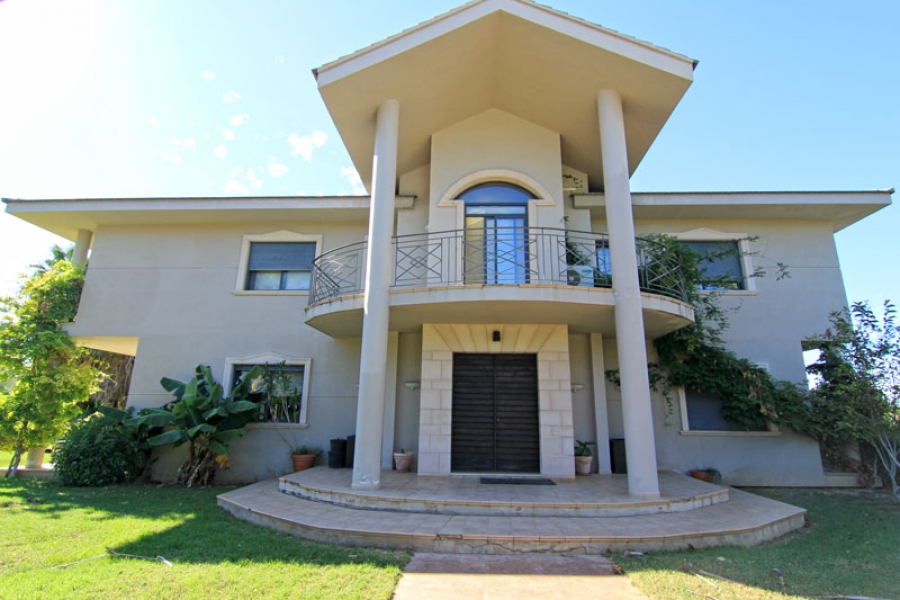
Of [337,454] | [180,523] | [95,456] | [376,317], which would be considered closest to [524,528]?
[376,317]

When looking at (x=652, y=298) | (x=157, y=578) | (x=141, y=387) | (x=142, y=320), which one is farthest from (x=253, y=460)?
(x=652, y=298)

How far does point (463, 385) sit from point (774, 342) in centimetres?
782

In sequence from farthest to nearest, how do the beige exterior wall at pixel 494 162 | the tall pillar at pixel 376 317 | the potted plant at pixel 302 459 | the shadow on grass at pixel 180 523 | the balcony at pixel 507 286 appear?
the potted plant at pixel 302 459 → the beige exterior wall at pixel 494 162 → the balcony at pixel 507 286 → the tall pillar at pixel 376 317 → the shadow on grass at pixel 180 523

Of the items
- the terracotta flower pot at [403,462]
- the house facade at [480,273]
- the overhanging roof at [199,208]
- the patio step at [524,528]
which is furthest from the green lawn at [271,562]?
the overhanging roof at [199,208]

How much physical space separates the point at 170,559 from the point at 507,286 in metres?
5.88

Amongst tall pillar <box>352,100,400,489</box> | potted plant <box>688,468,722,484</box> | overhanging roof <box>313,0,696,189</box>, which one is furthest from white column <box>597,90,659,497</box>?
tall pillar <box>352,100,400,489</box>

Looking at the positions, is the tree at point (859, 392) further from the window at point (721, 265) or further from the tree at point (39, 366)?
the tree at point (39, 366)

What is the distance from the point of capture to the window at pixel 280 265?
1213 cm

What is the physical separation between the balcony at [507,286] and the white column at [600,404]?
18.1 inches

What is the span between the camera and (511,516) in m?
6.42

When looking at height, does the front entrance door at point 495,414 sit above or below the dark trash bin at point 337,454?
above

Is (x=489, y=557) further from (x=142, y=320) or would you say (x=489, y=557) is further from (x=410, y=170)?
(x=142, y=320)

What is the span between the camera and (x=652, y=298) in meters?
8.09

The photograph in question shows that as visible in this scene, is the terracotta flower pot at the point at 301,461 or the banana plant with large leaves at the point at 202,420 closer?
the banana plant with large leaves at the point at 202,420
